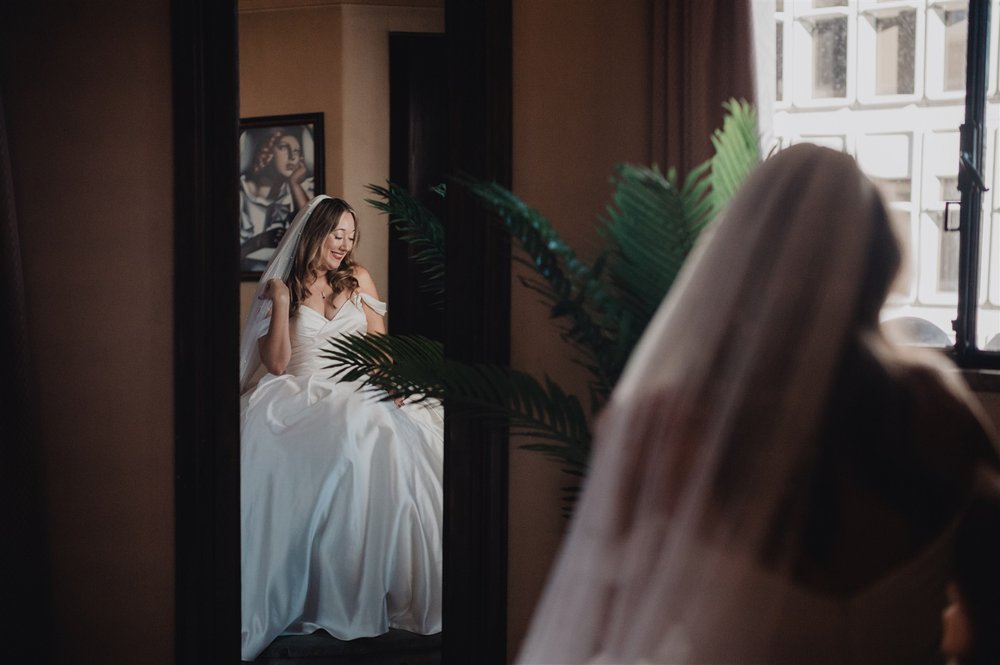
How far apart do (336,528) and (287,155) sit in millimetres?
2546

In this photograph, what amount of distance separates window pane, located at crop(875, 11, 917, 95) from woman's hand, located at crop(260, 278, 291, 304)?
2.76m

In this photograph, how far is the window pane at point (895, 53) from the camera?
2420mm

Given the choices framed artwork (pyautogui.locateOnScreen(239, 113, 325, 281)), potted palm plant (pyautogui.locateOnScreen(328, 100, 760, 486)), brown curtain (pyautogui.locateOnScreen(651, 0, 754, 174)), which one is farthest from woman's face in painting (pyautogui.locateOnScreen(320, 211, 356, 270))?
potted palm plant (pyautogui.locateOnScreen(328, 100, 760, 486))

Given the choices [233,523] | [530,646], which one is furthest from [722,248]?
[233,523]

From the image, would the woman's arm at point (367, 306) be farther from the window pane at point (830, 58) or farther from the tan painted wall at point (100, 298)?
the window pane at point (830, 58)

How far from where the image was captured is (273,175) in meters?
5.00

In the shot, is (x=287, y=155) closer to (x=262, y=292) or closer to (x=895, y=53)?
(x=262, y=292)

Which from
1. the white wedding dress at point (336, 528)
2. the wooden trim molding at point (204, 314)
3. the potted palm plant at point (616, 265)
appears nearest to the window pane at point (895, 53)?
the potted palm plant at point (616, 265)

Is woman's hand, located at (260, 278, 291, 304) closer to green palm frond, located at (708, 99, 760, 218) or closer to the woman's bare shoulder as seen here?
the woman's bare shoulder

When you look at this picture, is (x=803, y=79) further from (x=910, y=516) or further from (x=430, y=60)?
(x=430, y=60)

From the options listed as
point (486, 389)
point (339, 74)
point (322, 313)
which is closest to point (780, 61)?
point (486, 389)

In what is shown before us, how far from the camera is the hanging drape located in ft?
7.72

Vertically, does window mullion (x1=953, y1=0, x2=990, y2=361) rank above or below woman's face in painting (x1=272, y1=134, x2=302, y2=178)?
below

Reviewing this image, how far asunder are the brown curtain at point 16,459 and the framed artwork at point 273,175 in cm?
257
